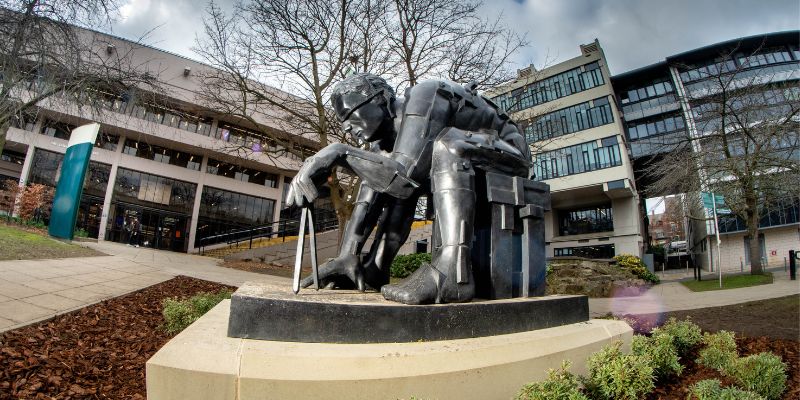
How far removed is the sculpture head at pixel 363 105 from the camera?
2.37 meters

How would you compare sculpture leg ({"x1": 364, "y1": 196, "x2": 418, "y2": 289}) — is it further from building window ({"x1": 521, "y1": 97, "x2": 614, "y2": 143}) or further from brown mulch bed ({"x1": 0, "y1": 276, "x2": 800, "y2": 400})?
building window ({"x1": 521, "y1": 97, "x2": 614, "y2": 143})

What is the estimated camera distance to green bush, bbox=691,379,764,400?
1.69 metres

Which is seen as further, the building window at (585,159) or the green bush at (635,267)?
the building window at (585,159)

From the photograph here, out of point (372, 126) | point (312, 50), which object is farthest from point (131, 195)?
point (372, 126)

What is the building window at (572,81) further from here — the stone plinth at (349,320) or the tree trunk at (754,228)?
the stone plinth at (349,320)

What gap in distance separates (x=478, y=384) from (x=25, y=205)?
1145 inches

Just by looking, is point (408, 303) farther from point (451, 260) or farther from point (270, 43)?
point (270, 43)

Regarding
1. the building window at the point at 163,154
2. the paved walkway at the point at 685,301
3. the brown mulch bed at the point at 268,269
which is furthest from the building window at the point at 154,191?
the paved walkway at the point at 685,301

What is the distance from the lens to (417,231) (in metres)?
22.8

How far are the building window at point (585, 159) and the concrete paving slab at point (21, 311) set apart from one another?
2485 centimetres

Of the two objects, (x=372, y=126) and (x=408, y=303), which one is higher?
(x=372, y=126)

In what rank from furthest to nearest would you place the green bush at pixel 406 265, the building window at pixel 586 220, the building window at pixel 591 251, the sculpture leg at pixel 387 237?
the building window at pixel 586 220 < the building window at pixel 591 251 < the green bush at pixel 406 265 < the sculpture leg at pixel 387 237

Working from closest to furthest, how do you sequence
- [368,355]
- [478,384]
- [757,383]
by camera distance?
A: [368,355]
[478,384]
[757,383]

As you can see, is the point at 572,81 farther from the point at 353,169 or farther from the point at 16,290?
the point at 16,290
